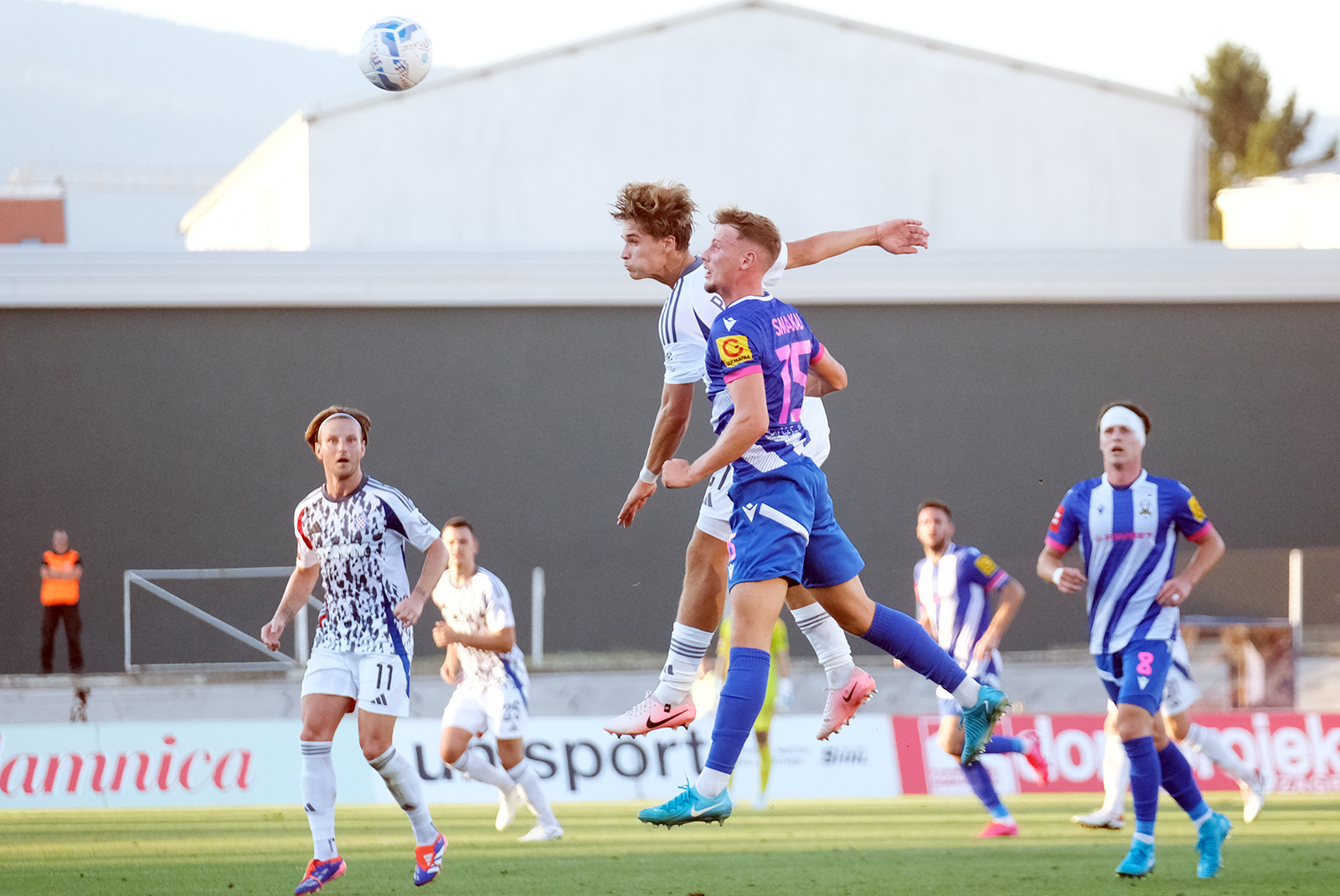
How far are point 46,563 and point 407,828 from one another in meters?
8.38

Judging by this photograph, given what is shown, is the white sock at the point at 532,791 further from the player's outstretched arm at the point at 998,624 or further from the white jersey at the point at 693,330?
the white jersey at the point at 693,330

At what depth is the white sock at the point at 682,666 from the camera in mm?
6230

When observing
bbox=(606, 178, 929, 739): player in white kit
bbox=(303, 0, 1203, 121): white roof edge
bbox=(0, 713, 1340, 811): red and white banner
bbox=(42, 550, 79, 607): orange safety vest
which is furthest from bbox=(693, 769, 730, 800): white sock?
bbox=(303, 0, 1203, 121): white roof edge

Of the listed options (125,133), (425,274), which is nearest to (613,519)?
(425,274)

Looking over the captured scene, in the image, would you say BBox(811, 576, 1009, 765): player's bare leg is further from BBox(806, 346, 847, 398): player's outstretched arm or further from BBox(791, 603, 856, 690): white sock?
BBox(806, 346, 847, 398): player's outstretched arm

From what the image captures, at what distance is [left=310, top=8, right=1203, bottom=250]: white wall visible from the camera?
1072 inches

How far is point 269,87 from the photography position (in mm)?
185375

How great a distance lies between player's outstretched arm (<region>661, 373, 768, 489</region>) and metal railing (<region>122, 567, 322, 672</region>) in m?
11.1

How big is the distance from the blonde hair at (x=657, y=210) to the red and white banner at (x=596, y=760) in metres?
7.87

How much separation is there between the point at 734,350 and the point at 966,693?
5.58ft

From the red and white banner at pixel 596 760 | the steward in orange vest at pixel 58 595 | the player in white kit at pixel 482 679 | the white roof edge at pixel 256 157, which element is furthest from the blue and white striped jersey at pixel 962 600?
the white roof edge at pixel 256 157

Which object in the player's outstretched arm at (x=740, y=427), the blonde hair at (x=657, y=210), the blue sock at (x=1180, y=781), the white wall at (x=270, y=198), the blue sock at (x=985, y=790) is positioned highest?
the white wall at (x=270, y=198)

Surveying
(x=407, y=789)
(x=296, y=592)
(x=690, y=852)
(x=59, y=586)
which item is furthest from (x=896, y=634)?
(x=59, y=586)

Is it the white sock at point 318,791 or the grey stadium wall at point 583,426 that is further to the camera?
the grey stadium wall at point 583,426
